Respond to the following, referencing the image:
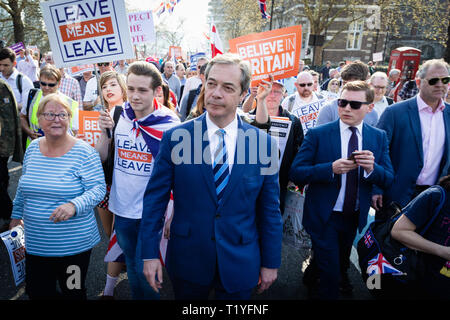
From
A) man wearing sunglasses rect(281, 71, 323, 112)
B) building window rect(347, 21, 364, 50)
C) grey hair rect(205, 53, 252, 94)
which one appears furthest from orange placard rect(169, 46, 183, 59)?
building window rect(347, 21, 364, 50)

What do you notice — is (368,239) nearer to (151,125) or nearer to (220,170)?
(220,170)

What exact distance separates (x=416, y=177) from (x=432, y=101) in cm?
81

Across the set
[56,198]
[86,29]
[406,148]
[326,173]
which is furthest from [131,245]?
[406,148]

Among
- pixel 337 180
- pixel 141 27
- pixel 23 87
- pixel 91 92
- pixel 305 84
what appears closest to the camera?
pixel 337 180

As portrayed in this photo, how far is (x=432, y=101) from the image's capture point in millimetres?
3441

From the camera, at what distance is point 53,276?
2.51m

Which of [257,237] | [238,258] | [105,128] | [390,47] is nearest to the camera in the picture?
[238,258]

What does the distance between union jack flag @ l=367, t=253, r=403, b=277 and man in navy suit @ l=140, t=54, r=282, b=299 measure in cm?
96

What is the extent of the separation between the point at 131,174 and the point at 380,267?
210 cm

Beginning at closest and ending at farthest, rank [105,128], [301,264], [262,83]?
[105,128]
[262,83]
[301,264]

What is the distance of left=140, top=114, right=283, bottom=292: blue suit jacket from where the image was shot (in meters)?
1.97

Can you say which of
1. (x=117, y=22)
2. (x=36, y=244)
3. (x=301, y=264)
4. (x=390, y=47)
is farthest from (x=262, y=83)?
(x=390, y=47)

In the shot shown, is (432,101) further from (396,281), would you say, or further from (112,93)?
(112,93)

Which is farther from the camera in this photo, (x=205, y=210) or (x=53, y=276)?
(x=53, y=276)
